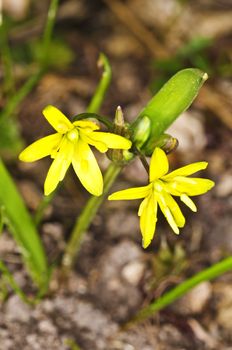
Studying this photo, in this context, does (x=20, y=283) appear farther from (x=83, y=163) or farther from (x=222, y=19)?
(x=222, y=19)

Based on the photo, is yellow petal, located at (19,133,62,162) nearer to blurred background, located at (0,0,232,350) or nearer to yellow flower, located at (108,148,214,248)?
yellow flower, located at (108,148,214,248)

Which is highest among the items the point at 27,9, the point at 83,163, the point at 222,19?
the point at 27,9

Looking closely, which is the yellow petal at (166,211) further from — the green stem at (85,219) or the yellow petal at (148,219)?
the green stem at (85,219)

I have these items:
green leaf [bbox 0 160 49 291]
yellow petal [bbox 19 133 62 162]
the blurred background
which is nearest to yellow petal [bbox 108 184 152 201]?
yellow petal [bbox 19 133 62 162]

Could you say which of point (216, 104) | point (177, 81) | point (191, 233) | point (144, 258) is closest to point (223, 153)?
point (216, 104)

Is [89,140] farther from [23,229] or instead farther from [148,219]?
[23,229]

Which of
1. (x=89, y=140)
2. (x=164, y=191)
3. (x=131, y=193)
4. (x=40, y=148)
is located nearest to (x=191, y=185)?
(x=164, y=191)

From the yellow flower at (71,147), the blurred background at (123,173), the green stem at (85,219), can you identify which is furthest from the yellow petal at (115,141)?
the blurred background at (123,173)
